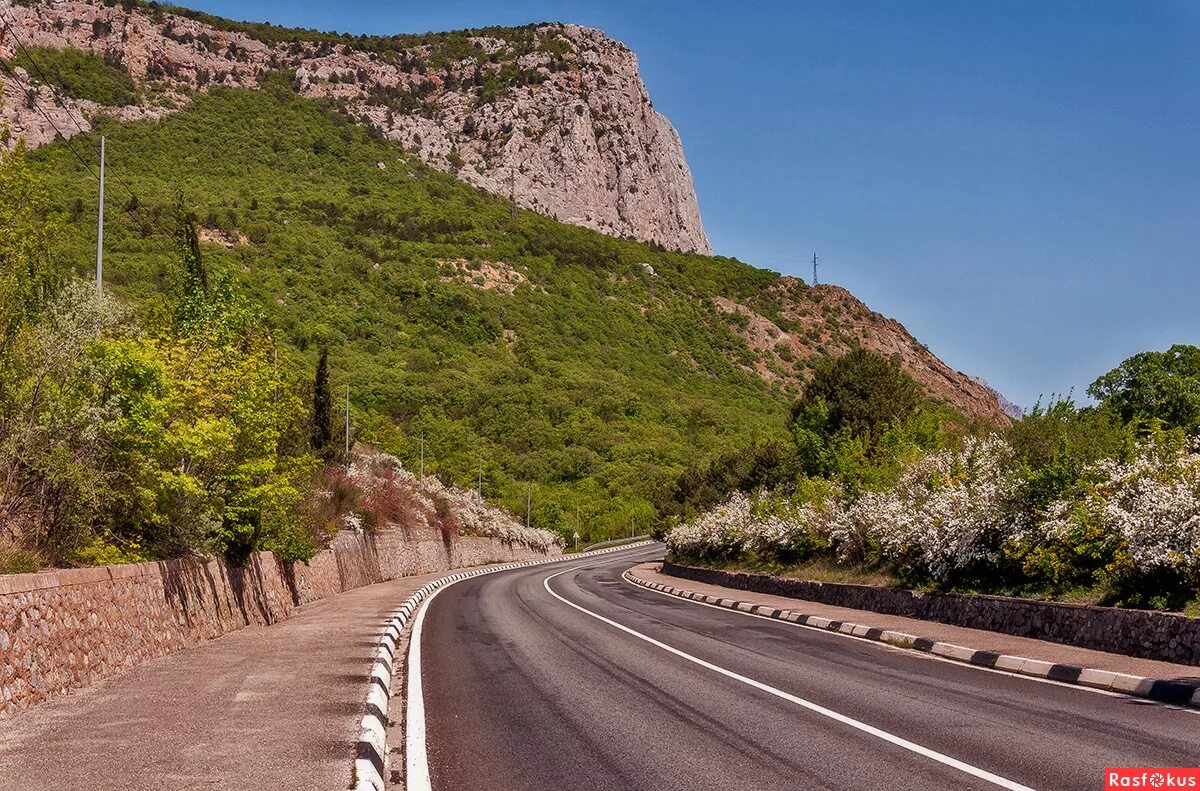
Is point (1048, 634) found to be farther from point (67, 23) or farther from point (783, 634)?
point (67, 23)

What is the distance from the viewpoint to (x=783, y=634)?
19.4 meters

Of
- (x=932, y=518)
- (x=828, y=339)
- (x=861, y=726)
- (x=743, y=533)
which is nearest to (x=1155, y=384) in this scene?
(x=743, y=533)

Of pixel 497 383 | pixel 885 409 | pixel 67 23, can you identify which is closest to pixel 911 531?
pixel 885 409

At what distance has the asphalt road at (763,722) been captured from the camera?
7.39 m

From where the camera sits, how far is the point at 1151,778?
276 inches

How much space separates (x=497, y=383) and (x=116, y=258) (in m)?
35.8

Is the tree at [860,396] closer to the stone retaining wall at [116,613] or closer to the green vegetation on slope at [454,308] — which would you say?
the stone retaining wall at [116,613]

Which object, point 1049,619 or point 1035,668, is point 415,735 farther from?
point 1049,619

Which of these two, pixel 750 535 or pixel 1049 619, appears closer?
pixel 1049 619

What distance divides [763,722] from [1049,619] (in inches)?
367

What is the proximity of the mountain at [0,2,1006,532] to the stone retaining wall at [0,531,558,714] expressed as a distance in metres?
43.5

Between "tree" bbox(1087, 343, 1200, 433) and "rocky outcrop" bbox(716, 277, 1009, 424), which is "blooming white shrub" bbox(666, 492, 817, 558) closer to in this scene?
"tree" bbox(1087, 343, 1200, 433)

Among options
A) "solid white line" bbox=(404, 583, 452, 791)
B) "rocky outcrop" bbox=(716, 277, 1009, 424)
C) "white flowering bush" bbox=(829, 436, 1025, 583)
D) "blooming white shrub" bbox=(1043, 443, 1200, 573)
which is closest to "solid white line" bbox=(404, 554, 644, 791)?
"solid white line" bbox=(404, 583, 452, 791)

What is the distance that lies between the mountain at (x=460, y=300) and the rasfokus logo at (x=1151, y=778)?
6245 cm
